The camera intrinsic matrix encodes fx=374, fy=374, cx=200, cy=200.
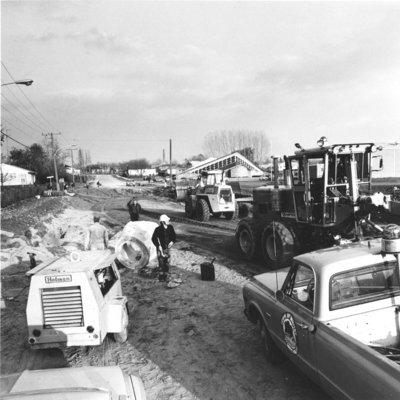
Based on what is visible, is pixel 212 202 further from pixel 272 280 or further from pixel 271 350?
pixel 271 350

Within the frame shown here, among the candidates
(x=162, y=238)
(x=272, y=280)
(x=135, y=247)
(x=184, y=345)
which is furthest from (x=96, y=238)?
(x=272, y=280)

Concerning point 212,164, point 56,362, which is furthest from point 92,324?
point 212,164

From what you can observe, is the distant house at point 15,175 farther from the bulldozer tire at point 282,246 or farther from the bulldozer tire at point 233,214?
the bulldozer tire at point 282,246

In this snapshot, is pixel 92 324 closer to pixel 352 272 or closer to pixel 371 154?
pixel 352 272

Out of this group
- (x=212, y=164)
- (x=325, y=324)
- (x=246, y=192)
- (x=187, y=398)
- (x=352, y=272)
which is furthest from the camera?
(x=212, y=164)

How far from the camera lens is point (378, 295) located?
3.84m

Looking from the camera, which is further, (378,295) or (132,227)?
(132,227)

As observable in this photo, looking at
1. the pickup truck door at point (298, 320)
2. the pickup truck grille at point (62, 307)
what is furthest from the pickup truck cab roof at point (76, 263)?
the pickup truck door at point (298, 320)

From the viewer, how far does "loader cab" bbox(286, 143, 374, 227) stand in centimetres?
775

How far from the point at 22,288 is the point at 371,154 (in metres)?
8.30

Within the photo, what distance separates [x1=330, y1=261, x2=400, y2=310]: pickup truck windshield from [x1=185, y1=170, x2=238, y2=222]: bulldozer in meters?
14.4

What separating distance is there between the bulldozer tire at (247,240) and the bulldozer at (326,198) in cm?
121

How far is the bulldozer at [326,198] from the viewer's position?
7723 millimetres

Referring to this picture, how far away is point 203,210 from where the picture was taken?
18234mm
